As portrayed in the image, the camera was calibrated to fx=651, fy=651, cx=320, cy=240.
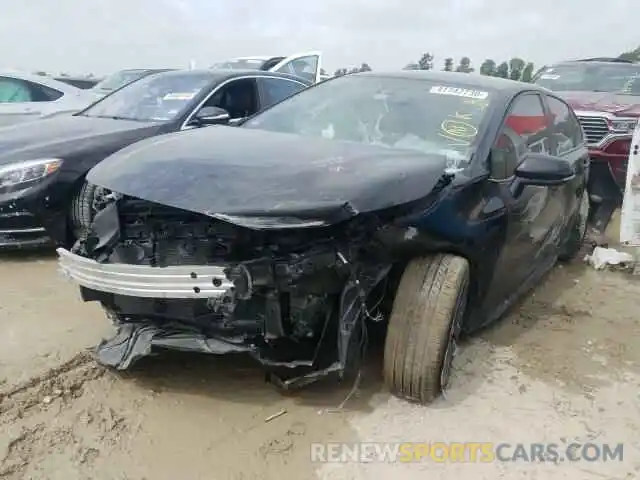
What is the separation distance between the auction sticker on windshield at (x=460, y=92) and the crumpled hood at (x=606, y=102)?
12.7 feet

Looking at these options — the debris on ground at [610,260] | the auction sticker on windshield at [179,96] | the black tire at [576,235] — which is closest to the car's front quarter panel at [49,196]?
the auction sticker on windshield at [179,96]

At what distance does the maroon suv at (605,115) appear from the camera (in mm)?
6926

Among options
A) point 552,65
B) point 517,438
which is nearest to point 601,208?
point 552,65

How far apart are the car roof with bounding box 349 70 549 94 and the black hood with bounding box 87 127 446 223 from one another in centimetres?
100

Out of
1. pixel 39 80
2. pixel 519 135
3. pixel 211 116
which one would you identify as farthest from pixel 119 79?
pixel 519 135

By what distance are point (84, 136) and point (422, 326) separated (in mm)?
3256

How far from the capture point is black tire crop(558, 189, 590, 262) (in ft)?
17.4

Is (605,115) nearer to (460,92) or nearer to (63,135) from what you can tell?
(460,92)

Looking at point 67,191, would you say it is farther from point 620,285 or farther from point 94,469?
point 620,285

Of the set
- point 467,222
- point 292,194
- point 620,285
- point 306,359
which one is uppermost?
point 292,194

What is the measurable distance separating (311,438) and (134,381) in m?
0.92

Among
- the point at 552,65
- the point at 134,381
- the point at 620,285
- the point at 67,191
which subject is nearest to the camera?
the point at 134,381

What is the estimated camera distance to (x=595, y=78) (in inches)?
343

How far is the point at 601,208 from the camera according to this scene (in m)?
6.66
